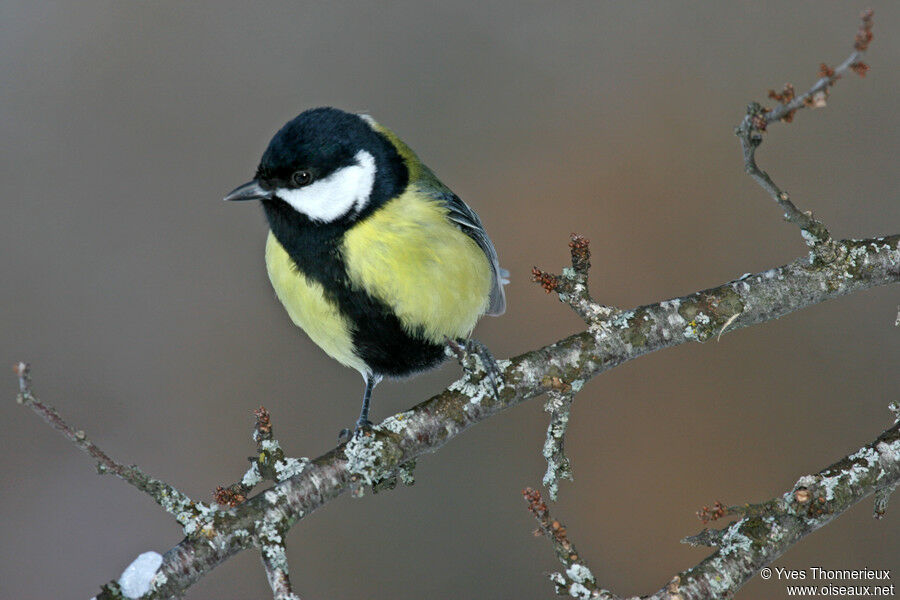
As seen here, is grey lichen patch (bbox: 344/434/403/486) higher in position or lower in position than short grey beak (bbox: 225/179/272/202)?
lower

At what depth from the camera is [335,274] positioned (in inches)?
67.9

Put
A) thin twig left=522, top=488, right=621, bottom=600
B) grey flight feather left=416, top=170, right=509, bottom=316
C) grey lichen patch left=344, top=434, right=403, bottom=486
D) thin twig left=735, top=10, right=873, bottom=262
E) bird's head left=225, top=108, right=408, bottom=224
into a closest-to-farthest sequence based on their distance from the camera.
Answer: thin twig left=735, top=10, right=873, bottom=262, thin twig left=522, top=488, right=621, bottom=600, grey lichen patch left=344, top=434, right=403, bottom=486, bird's head left=225, top=108, right=408, bottom=224, grey flight feather left=416, top=170, right=509, bottom=316

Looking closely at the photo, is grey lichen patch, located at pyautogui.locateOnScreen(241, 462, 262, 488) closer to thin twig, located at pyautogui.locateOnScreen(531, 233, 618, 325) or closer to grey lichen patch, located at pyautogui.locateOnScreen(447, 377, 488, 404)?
grey lichen patch, located at pyautogui.locateOnScreen(447, 377, 488, 404)

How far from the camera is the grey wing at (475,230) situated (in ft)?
6.18

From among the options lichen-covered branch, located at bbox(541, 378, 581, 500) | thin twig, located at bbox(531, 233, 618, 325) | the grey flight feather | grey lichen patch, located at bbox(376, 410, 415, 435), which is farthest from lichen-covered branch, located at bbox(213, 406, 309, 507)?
Result: the grey flight feather

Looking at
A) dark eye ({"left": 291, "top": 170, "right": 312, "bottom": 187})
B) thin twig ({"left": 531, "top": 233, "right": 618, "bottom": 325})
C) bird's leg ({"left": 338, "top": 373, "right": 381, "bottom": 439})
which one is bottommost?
thin twig ({"left": 531, "top": 233, "right": 618, "bottom": 325})

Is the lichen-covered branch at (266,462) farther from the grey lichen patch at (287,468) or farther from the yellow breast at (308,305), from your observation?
the yellow breast at (308,305)

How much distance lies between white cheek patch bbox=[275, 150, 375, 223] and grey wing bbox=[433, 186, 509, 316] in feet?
0.68

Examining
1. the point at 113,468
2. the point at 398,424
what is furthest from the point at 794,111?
the point at 113,468

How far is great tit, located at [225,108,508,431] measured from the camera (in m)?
1.71

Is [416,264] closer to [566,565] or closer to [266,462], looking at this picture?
[266,462]

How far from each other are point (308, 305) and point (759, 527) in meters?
0.97

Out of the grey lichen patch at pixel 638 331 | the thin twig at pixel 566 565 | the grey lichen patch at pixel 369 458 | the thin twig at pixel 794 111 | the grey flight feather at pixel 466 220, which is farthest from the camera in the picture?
the grey flight feather at pixel 466 220

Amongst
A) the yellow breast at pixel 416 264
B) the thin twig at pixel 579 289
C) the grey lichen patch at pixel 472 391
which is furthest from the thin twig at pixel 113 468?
the thin twig at pixel 579 289
